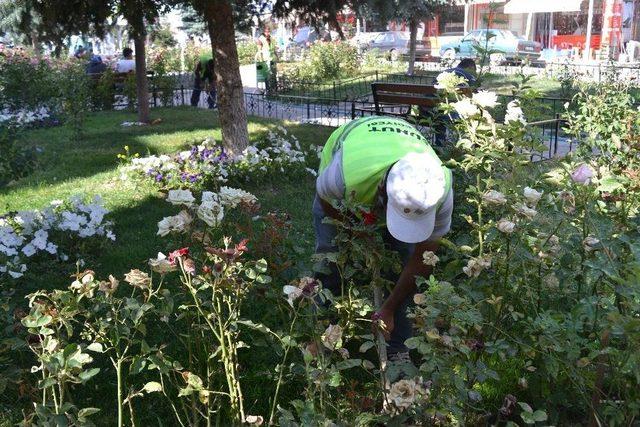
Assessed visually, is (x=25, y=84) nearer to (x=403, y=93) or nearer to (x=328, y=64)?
(x=403, y=93)

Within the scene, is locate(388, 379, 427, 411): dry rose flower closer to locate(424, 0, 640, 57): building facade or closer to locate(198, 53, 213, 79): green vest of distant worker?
locate(198, 53, 213, 79): green vest of distant worker

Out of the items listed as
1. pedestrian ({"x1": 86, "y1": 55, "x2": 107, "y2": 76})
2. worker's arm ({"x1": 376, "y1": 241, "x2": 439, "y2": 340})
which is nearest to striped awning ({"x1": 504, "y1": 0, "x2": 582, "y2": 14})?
pedestrian ({"x1": 86, "y1": 55, "x2": 107, "y2": 76})

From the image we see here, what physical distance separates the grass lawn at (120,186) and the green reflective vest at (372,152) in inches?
75.2

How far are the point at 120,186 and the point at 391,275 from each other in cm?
435

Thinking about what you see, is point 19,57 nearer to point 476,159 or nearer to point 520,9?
point 476,159

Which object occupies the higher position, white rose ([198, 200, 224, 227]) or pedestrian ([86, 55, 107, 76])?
pedestrian ([86, 55, 107, 76])

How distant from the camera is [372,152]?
8.84 feet

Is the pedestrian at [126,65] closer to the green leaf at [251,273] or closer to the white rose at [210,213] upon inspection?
the white rose at [210,213]

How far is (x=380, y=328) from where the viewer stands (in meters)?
2.24

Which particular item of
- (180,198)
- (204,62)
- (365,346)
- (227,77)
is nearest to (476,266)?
(365,346)

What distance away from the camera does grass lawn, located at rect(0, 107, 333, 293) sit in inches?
191

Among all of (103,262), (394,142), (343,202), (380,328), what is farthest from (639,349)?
(103,262)

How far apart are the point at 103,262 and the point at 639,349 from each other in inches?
145

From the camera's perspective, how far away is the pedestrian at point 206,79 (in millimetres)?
14047
